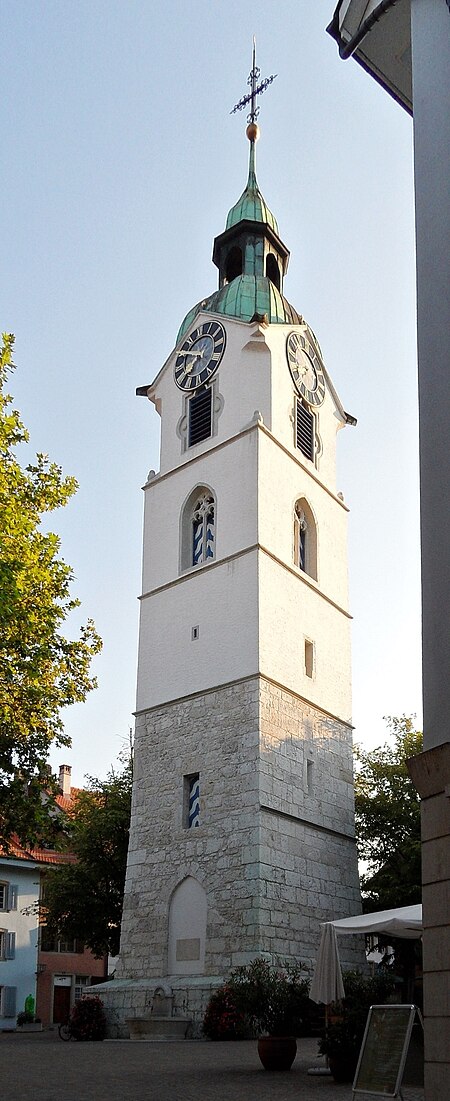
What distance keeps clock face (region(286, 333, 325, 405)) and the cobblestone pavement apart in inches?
685

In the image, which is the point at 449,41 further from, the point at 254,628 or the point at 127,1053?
the point at 254,628

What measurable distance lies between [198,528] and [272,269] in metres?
10.7

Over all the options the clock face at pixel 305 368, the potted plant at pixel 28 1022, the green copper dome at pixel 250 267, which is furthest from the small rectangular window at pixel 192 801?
the potted plant at pixel 28 1022

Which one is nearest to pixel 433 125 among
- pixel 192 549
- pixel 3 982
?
pixel 192 549

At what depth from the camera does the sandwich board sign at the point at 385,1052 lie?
317 inches

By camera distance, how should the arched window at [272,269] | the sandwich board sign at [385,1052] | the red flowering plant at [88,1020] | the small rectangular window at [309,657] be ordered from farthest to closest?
the arched window at [272,269], the small rectangular window at [309,657], the red flowering plant at [88,1020], the sandwich board sign at [385,1052]

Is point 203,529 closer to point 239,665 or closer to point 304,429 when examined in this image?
point 304,429

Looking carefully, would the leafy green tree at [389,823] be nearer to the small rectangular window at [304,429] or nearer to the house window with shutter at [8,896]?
the small rectangular window at [304,429]

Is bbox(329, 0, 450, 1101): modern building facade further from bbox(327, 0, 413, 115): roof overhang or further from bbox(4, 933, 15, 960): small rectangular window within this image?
bbox(4, 933, 15, 960): small rectangular window

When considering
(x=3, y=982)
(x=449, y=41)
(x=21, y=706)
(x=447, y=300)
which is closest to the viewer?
(x=447, y=300)

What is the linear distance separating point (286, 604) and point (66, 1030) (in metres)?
10.6

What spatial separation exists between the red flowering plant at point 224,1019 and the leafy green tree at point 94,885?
9141mm

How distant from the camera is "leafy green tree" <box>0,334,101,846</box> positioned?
52.5ft

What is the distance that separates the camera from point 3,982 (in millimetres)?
38031
